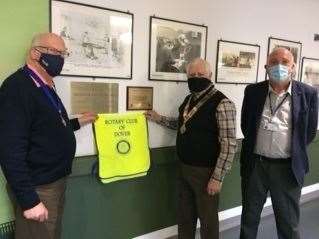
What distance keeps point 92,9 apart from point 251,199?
1.69 m

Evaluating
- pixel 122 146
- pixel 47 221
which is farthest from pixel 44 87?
pixel 122 146

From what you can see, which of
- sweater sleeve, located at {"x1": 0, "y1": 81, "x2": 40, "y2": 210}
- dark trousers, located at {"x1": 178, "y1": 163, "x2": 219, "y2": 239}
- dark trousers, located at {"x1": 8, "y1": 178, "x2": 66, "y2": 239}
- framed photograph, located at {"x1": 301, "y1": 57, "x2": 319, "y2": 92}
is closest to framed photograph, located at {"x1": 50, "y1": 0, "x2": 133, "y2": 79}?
sweater sleeve, located at {"x1": 0, "y1": 81, "x2": 40, "y2": 210}

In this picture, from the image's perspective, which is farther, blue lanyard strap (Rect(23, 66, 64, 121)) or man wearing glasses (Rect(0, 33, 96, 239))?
blue lanyard strap (Rect(23, 66, 64, 121))

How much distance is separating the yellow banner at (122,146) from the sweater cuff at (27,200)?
0.74m

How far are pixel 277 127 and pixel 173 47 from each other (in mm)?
972

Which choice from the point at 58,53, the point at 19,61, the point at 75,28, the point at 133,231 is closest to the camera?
the point at 58,53

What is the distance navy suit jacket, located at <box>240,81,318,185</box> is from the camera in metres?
2.16

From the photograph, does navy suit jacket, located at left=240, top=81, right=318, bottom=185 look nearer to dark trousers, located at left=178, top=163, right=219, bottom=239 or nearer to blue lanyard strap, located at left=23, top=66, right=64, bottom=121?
dark trousers, located at left=178, top=163, right=219, bottom=239

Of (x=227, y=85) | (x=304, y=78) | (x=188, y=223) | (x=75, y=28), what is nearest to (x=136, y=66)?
(x=75, y=28)

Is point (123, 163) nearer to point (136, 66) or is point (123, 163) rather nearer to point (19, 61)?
point (136, 66)

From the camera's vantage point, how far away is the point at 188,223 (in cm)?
243

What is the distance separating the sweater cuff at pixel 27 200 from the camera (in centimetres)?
150

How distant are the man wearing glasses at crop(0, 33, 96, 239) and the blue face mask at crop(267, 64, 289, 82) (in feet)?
4.39

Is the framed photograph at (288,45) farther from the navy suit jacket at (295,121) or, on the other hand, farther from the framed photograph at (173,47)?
the navy suit jacket at (295,121)
